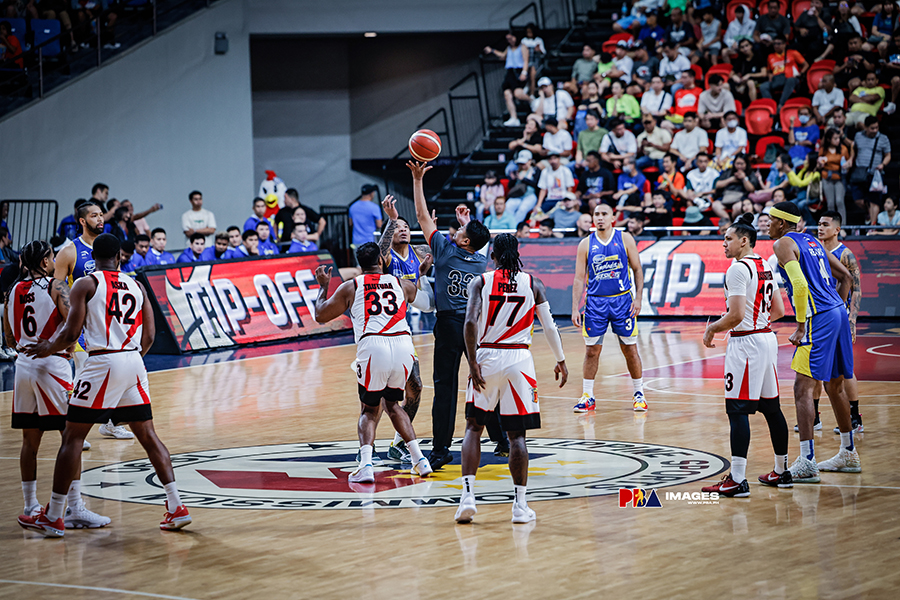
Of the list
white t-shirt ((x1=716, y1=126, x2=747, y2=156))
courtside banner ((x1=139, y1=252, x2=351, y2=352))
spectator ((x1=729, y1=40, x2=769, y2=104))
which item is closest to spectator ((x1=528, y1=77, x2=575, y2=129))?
spectator ((x1=729, y1=40, x2=769, y2=104))

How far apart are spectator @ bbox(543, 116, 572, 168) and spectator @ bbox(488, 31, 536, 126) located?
2.41 metres

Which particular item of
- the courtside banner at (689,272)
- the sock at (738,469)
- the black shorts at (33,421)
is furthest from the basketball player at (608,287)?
the courtside banner at (689,272)

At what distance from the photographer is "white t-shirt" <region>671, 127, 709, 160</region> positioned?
69.1ft

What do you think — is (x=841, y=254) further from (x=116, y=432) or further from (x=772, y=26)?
(x=772, y=26)

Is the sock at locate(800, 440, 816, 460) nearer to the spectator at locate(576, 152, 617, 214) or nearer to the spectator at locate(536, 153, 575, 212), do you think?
the spectator at locate(576, 152, 617, 214)

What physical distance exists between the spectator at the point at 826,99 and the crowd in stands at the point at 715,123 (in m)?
0.02

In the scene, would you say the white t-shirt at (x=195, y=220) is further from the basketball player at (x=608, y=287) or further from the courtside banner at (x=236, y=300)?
the basketball player at (x=608, y=287)

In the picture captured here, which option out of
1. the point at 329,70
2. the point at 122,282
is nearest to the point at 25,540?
the point at 122,282

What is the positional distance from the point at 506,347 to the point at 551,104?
17.5 meters

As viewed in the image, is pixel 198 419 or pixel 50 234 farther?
pixel 50 234

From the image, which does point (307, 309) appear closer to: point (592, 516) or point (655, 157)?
point (655, 157)

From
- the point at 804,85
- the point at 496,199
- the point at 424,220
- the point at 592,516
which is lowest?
the point at 592,516

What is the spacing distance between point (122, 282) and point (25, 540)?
67.5 inches

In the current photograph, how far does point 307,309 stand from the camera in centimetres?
1875
